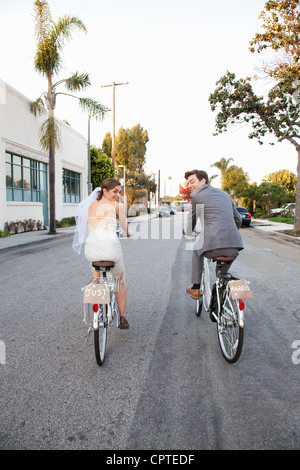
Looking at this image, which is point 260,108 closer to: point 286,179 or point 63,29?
point 63,29

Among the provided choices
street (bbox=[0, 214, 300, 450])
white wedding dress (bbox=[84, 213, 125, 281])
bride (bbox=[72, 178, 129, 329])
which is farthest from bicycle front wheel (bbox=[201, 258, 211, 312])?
white wedding dress (bbox=[84, 213, 125, 281])

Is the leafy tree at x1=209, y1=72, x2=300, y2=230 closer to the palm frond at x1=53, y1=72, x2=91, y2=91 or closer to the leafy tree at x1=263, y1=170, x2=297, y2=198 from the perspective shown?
the palm frond at x1=53, y1=72, x2=91, y2=91

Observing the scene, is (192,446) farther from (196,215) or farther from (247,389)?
(196,215)

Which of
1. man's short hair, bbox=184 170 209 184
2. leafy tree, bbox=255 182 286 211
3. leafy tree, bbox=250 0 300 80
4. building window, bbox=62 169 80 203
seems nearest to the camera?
man's short hair, bbox=184 170 209 184

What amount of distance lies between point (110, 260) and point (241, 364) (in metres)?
1.70

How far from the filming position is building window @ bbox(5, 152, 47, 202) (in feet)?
60.9

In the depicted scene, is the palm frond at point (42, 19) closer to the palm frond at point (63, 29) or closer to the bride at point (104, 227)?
the palm frond at point (63, 29)

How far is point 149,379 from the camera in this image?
316 cm

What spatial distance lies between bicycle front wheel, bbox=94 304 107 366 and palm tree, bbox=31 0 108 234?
15664 millimetres

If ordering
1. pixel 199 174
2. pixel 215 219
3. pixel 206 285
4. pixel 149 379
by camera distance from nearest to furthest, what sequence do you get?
pixel 149 379 < pixel 215 219 < pixel 199 174 < pixel 206 285

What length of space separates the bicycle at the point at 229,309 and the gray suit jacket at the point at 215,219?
0.18m

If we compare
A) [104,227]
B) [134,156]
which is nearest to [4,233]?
[104,227]

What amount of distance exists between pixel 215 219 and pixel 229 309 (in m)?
0.97

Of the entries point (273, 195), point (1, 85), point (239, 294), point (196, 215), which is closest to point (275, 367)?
point (239, 294)
